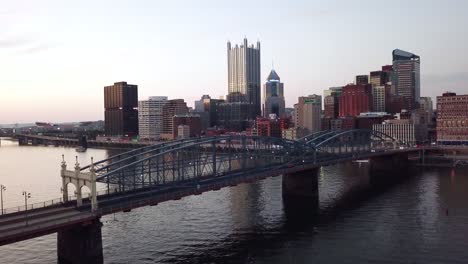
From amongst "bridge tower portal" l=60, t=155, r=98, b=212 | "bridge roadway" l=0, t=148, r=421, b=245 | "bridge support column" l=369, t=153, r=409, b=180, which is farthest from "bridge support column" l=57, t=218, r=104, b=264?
"bridge support column" l=369, t=153, r=409, b=180

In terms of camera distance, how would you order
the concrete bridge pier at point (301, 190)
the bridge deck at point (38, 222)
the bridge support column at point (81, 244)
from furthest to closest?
the concrete bridge pier at point (301, 190)
the bridge support column at point (81, 244)
the bridge deck at point (38, 222)

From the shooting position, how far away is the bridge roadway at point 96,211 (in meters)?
44.1

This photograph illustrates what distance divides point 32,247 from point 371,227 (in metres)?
45.8

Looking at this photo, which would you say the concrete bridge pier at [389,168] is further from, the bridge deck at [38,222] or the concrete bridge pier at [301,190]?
the bridge deck at [38,222]

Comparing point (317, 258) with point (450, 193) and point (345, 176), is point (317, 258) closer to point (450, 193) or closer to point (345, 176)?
point (450, 193)

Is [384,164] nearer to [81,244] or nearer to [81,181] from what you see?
[81,181]

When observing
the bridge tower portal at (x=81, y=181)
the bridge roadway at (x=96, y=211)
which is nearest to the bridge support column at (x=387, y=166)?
the bridge roadway at (x=96, y=211)

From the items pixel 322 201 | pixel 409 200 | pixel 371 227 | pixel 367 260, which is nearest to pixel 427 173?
pixel 409 200

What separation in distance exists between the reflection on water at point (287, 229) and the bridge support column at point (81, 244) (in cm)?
361

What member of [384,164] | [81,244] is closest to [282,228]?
[81,244]

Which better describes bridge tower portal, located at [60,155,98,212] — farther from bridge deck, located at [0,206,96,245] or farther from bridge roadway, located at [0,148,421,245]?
bridge deck, located at [0,206,96,245]

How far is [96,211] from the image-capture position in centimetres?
4959

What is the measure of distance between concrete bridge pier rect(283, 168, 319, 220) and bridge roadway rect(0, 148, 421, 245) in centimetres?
968

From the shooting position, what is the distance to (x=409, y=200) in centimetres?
8675
